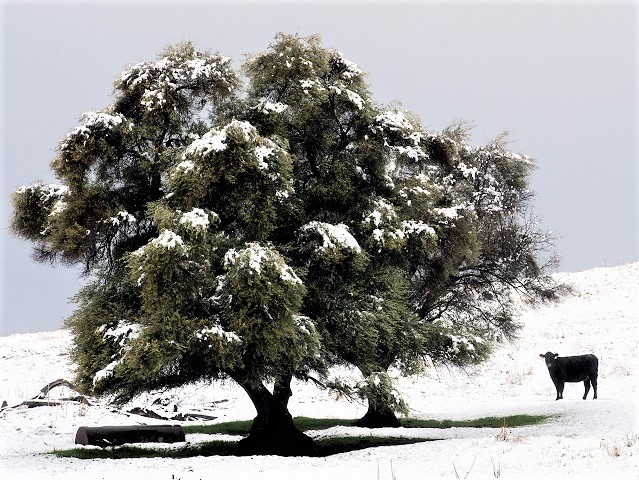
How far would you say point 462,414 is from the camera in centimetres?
2934

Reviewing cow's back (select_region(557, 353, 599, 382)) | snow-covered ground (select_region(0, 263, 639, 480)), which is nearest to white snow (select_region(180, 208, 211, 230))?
snow-covered ground (select_region(0, 263, 639, 480))

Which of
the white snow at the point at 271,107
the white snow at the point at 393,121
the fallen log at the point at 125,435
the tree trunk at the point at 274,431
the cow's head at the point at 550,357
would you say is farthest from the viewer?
the cow's head at the point at 550,357

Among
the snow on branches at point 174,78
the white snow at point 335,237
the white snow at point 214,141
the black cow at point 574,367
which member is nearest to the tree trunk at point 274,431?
the white snow at point 335,237

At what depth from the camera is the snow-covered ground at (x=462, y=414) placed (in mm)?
14445

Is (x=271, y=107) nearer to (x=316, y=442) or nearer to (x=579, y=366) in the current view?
(x=316, y=442)

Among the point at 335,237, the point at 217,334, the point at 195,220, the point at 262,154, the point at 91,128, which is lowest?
the point at 217,334

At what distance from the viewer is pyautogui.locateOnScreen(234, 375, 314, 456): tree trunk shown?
2003cm

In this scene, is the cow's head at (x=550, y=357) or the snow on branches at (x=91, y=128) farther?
the cow's head at (x=550, y=357)

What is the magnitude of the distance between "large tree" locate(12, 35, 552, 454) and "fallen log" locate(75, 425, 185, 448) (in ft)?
9.29

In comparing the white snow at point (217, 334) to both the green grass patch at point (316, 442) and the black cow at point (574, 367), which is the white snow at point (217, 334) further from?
the black cow at point (574, 367)

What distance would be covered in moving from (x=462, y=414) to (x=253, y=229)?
1506cm

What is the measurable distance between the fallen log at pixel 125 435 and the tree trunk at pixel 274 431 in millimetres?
2545

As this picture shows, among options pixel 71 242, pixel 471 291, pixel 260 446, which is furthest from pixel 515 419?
pixel 71 242

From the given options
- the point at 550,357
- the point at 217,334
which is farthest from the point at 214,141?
the point at 550,357
